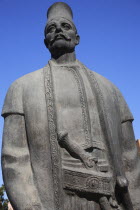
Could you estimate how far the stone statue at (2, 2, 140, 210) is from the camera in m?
4.56

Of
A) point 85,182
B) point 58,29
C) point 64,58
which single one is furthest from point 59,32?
point 85,182

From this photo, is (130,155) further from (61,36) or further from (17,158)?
(61,36)

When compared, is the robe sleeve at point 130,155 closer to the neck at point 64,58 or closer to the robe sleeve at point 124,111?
the robe sleeve at point 124,111

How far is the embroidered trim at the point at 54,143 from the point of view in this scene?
4.54 metres

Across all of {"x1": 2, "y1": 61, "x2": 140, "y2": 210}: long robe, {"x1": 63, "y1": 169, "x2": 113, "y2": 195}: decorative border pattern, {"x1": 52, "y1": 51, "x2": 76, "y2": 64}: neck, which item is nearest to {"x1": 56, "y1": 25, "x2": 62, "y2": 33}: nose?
{"x1": 52, "y1": 51, "x2": 76, "y2": 64}: neck

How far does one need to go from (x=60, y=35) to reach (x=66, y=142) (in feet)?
6.32

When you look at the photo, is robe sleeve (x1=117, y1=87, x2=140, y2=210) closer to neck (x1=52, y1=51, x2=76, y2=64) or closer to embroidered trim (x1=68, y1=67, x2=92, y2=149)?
embroidered trim (x1=68, y1=67, x2=92, y2=149)

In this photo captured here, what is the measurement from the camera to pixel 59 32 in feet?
18.2

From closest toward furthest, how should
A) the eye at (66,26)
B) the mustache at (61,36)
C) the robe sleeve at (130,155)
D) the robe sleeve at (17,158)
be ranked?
the robe sleeve at (17,158)
the robe sleeve at (130,155)
the mustache at (61,36)
the eye at (66,26)

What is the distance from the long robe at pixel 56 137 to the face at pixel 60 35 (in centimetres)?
36

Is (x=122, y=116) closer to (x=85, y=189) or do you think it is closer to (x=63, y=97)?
(x=63, y=97)

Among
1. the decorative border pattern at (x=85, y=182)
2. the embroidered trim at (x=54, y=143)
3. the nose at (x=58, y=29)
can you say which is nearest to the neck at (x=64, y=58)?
the nose at (x=58, y=29)

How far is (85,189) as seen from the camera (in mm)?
4484

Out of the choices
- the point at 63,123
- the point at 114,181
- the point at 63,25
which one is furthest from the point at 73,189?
the point at 63,25
